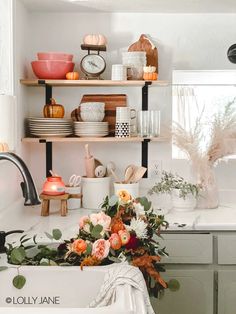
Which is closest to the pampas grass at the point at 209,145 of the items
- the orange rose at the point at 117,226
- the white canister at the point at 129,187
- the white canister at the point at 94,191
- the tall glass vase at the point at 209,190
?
the tall glass vase at the point at 209,190

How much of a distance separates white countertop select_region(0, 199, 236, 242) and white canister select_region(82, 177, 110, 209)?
0.19 ft

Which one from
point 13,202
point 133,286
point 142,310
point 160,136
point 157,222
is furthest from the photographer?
point 160,136

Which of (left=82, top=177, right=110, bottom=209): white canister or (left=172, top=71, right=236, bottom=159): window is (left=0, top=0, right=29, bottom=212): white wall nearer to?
(left=82, top=177, right=110, bottom=209): white canister

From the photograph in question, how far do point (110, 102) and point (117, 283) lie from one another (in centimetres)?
174

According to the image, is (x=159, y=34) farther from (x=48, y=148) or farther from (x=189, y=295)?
(x=189, y=295)

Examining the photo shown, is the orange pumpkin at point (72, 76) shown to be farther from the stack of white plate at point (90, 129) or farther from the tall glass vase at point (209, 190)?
the tall glass vase at point (209, 190)

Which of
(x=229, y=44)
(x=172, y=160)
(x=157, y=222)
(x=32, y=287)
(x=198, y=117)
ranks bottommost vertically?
(x=32, y=287)

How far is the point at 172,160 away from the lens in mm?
3385

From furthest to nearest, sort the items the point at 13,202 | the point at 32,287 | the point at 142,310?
the point at 13,202 < the point at 32,287 < the point at 142,310

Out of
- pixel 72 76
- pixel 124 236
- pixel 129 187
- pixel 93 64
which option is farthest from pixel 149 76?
pixel 124 236

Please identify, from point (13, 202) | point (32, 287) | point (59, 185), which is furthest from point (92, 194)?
point (32, 287)

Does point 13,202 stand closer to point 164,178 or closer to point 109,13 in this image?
point 164,178

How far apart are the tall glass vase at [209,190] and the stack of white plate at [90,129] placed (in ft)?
2.05

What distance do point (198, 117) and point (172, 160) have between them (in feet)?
1.00
